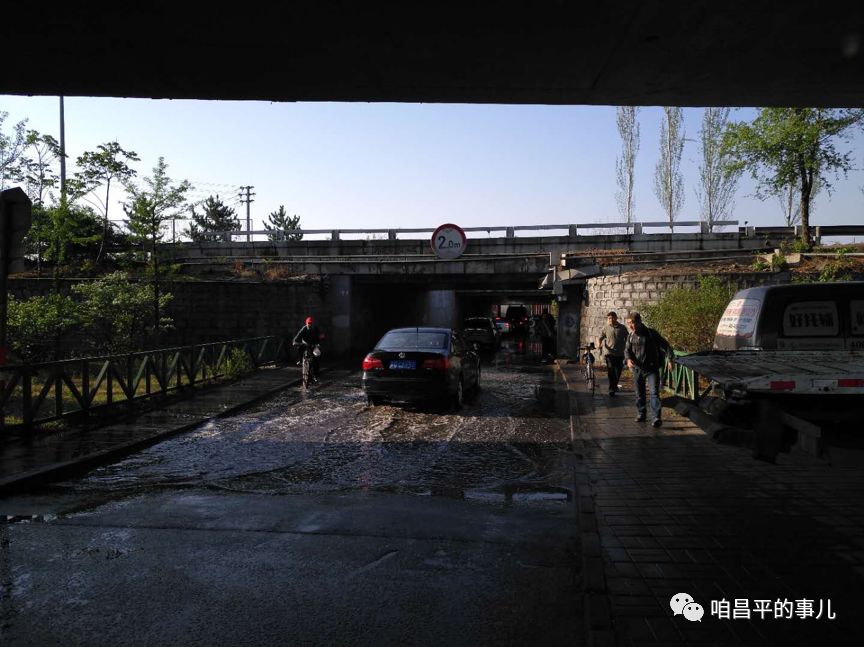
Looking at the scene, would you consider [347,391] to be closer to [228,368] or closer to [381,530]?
[228,368]

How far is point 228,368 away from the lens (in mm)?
16953

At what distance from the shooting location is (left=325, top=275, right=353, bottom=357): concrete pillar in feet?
83.1

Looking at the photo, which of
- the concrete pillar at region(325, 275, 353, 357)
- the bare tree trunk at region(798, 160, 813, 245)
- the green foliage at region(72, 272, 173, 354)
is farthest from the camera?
the concrete pillar at region(325, 275, 353, 357)

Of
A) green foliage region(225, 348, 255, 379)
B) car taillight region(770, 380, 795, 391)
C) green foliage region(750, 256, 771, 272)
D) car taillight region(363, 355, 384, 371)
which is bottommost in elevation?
green foliage region(225, 348, 255, 379)

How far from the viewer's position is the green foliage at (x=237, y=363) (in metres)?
17.0

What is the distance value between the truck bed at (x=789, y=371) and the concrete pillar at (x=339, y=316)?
1974 cm

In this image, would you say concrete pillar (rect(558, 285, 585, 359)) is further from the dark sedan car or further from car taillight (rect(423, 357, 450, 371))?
car taillight (rect(423, 357, 450, 371))

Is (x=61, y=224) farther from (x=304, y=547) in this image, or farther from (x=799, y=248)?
(x=799, y=248)

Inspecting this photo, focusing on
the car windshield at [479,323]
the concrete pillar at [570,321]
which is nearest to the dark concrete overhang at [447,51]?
the concrete pillar at [570,321]

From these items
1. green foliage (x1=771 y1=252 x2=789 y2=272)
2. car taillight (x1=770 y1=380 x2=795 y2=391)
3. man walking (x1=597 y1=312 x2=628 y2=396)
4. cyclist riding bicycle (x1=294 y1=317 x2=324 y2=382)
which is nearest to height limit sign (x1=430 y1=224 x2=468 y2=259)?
cyclist riding bicycle (x1=294 y1=317 x2=324 y2=382)

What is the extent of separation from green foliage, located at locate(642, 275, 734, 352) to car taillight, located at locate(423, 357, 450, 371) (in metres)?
5.81

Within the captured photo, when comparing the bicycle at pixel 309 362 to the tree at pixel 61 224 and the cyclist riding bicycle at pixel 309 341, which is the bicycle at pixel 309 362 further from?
the tree at pixel 61 224

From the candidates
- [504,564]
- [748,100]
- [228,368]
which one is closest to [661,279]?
[748,100]

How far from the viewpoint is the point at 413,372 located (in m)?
12.1
